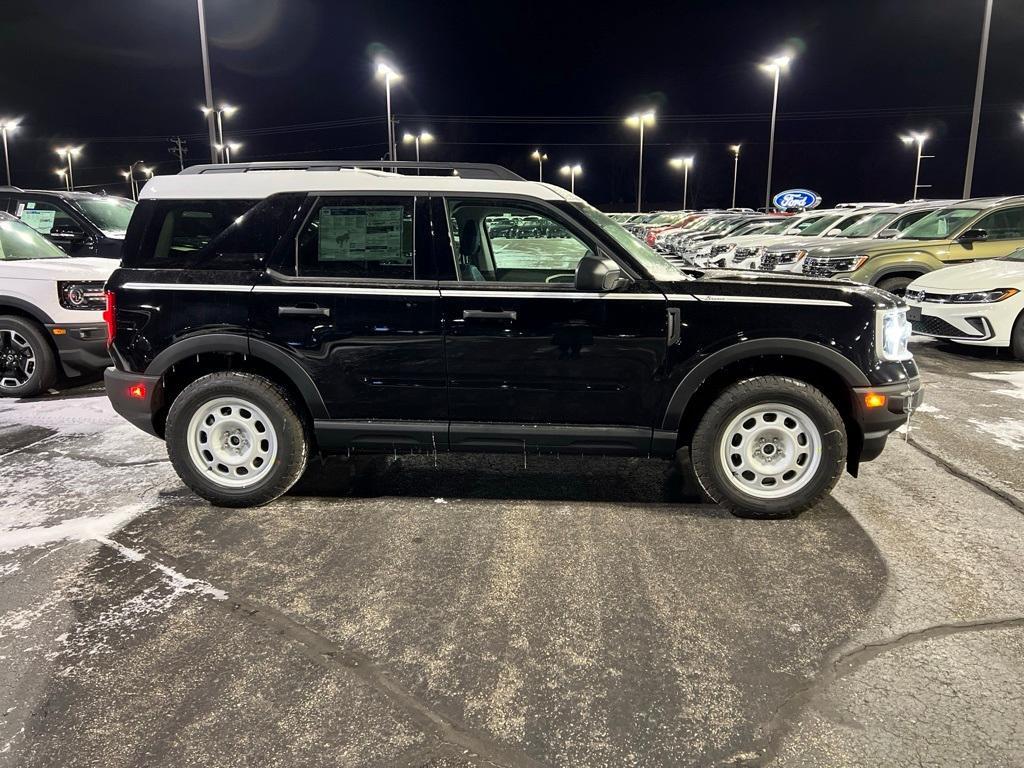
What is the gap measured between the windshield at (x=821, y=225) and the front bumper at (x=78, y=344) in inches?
527

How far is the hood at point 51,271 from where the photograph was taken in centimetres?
703

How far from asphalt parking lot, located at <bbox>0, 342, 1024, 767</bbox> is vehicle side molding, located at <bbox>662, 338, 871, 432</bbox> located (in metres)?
0.88

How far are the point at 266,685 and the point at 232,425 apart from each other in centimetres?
213

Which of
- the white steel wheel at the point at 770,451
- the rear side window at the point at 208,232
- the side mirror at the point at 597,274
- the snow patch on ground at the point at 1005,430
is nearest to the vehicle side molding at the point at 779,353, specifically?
the white steel wheel at the point at 770,451

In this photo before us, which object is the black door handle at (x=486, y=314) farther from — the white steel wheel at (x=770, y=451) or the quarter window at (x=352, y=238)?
the white steel wheel at (x=770, y=451)

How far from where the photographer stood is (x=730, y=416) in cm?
418

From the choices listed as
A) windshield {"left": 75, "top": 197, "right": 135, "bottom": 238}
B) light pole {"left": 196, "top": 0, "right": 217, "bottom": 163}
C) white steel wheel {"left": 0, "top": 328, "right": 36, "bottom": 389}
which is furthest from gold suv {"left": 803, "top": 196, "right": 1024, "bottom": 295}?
light pole {"left": 196, "top": 0, "right": 217, "bottom": 163}

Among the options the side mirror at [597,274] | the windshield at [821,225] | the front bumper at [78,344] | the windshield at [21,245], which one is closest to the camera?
the side mirror at [597,274]

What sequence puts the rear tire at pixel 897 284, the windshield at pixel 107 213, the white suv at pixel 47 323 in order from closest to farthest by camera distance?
the white suv at pixel 47 323 < the rear tire at pixel 897 284 < the windshield at pixel 107 213

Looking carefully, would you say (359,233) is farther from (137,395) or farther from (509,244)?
(137,395)

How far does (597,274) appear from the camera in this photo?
3951 millimetres

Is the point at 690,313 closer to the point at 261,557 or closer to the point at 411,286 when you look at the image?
the point at 411,286

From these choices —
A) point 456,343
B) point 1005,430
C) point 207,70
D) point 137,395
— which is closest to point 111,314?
point 137,395

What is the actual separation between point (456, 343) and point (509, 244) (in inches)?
45.1
